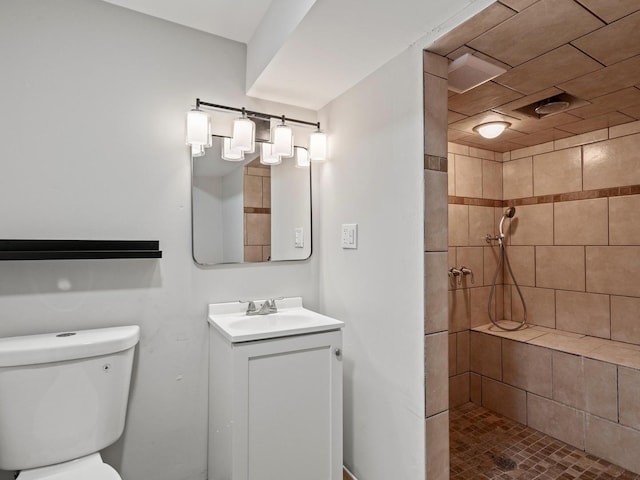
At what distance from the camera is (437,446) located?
1.40 metres

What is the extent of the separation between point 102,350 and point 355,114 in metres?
1.55

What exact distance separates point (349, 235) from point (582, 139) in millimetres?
2003

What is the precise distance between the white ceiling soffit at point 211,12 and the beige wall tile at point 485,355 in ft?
8.44

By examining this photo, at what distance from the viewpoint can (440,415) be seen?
1413 millimetres

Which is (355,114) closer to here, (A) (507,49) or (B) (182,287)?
A: (A) (507,49)

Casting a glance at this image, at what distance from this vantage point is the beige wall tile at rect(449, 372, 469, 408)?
263cm

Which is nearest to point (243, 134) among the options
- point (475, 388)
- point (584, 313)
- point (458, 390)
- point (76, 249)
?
point (76, 249)

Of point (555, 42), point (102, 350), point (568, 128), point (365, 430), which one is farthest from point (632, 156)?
point (102, 350)

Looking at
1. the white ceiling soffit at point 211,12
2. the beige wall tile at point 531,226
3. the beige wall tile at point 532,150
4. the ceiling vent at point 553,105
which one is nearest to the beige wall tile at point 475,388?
the beige wall tile at point 531,226

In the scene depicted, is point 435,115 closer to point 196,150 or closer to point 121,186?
point 196,150

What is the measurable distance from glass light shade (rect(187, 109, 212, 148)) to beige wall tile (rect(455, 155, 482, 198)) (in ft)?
6.29

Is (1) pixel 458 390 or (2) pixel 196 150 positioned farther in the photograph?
(1) pixel 458 390

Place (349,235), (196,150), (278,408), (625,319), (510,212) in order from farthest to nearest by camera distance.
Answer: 1. (510,212)
2. (625,319)
3. (349,235)
4. (196,150)
5. (278,408)

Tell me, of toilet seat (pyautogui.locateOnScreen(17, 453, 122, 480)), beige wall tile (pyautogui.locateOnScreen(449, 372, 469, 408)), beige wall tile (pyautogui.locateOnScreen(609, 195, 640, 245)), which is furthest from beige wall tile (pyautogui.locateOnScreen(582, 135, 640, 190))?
toilet seat (pyautogui.locateOnScreen(17, 453, 122, 480))
